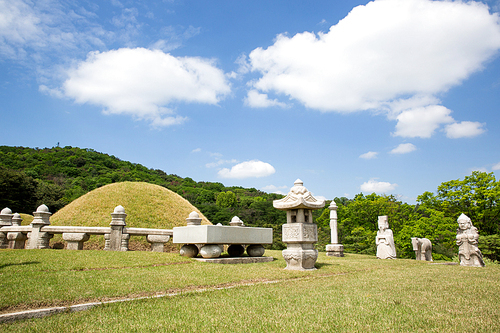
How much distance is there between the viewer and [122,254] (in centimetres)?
1058

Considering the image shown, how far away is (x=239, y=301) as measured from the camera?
5.07 metres

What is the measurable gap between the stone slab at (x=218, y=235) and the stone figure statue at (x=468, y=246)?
7710mm

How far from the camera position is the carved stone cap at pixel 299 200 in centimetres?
966

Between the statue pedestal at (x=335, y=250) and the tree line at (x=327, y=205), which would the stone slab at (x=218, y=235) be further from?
the tree line at (x=327, y=205)

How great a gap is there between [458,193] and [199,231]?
24926mm

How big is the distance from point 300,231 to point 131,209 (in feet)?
46.2

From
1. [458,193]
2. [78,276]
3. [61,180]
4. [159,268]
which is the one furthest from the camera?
[61,180]

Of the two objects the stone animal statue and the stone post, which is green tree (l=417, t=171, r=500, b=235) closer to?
the stone animal statue

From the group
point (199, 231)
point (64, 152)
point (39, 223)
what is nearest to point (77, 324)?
point (199, 231)

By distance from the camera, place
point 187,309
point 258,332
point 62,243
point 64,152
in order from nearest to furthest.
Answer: point 258,332 → point 187,309 → point 62,243 → point 64,152

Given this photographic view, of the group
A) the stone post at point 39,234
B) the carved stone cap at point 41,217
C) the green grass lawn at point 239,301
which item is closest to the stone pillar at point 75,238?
the stone post at point 39,234

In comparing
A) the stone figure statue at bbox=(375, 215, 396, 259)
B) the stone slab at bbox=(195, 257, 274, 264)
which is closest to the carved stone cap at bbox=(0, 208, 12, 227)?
the stone slab at bbox=(195, 257, 274, 264)

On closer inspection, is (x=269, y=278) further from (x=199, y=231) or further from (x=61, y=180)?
(x=61, y=180)

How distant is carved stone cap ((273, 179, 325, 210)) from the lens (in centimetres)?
966
